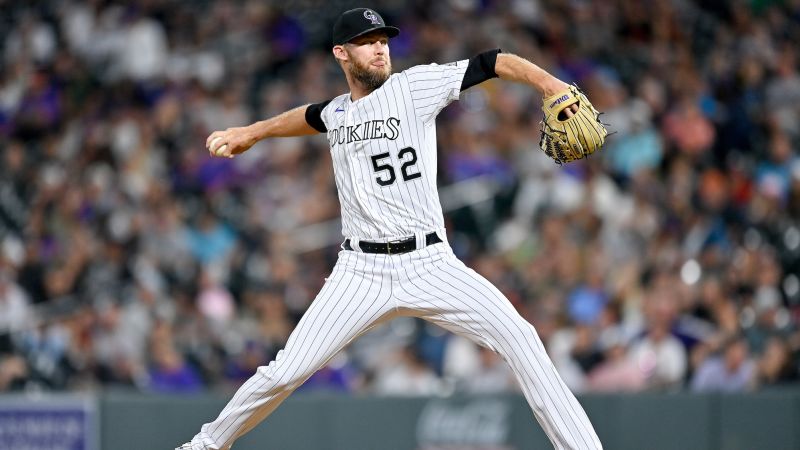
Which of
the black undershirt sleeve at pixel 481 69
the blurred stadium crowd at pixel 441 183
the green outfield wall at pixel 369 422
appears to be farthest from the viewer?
the blurred stadium crowd at pixel 441 183

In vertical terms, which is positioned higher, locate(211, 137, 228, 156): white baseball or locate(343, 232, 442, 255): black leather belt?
locate(211, 137, 228, 156): white baseball

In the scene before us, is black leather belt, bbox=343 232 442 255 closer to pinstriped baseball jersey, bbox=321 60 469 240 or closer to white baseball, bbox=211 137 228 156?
pinstriped baseball jersey, bbox=321 60 469 240

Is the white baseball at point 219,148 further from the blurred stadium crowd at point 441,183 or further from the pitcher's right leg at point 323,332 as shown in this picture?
the blurred stadium crowd at point 441,183

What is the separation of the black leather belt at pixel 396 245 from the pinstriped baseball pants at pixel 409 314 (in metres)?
0.02

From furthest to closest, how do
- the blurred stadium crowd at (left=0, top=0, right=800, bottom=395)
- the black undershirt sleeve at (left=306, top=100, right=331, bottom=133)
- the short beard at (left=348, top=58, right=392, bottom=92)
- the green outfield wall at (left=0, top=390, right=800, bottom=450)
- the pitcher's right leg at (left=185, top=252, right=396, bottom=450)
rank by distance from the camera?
1. the blurred stadium crowd at (left=0, top=0, right=800, bottom=395)
2. the green outfield wall at (left=0, top=390, right=800, bottom=450)
3. the black undershirt sleeve at (left=306, top=100, right=331, bottom=133)
4. the short beard at (left=348, top=58, right=392, bottom=92)
5. the pitcher's right leg at (left=185, top=252, right=396, bottom=450)

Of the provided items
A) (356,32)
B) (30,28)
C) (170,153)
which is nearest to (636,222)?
(170,153)

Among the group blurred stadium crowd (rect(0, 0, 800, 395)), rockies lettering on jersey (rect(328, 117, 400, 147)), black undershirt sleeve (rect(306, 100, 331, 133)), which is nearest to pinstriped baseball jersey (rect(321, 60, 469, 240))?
rockies lettering on jersey (rect(328, 117, 400, 147))

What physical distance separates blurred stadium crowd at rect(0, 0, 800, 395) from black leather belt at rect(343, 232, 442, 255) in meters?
3.89

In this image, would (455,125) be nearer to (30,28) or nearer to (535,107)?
(535,107)

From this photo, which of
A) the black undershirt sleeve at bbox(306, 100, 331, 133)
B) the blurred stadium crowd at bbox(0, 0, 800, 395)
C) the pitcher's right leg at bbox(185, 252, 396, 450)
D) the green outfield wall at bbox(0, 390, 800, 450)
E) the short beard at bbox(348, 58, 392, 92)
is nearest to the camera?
the pitcher's right leg at bbox(185, 252, 396, 450)

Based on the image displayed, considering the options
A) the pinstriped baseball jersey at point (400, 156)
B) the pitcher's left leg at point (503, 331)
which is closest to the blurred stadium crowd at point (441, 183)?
the pitcher's left leg at point (503, 331)

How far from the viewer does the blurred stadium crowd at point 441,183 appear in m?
8.77

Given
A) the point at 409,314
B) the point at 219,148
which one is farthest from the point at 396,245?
the point at 219,148

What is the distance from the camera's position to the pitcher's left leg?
459cm
